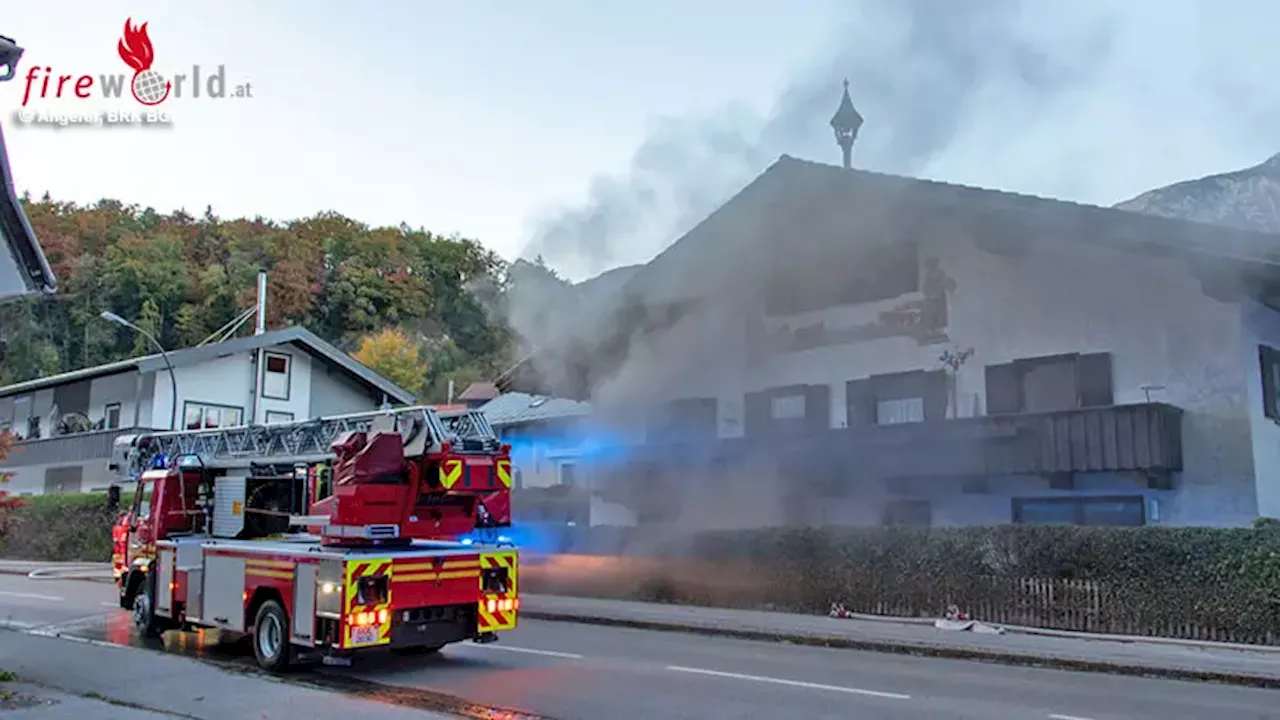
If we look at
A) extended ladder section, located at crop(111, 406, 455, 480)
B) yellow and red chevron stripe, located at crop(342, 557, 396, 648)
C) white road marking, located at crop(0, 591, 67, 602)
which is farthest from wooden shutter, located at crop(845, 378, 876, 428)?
white road marking, located at crop(0, 591, 67, 602)

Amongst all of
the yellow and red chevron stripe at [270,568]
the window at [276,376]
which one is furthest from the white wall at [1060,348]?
the window at [276,376]

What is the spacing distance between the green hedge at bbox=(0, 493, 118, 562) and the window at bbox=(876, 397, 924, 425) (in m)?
23.5

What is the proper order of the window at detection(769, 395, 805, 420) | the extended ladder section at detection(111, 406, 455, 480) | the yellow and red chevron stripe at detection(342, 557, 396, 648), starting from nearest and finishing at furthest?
the yellow and red chevron stripe at detection(342, 557, 396, 648), the extended ladder section at detection(111, 406, 455, 480), the window at detection(769, 395, 805, 420)

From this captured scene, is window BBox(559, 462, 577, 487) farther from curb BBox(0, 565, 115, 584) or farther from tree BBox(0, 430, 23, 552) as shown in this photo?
tree BBox(0, 430, 23, 552)

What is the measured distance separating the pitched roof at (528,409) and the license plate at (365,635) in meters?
13.6

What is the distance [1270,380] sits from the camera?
51.7ft

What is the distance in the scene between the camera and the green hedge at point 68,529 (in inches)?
1207

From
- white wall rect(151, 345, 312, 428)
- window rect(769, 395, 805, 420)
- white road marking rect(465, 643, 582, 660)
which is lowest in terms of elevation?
white road marking rect(465, 643, 582, 660)

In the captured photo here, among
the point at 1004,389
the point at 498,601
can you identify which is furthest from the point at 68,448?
the point at 1004,389

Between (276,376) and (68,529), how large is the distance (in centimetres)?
806

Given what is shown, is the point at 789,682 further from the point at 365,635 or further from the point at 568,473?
the point at 568,473

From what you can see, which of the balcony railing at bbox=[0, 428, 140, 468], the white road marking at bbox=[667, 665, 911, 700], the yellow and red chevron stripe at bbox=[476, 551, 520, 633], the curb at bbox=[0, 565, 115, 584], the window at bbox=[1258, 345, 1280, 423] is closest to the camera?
the white road marking at bbox=[667, 665, 911, 700]

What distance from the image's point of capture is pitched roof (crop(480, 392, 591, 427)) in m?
25.4

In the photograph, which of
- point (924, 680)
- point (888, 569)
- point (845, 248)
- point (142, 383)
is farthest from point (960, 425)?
point (142, 383)
